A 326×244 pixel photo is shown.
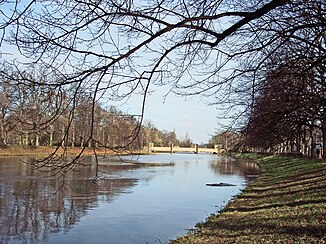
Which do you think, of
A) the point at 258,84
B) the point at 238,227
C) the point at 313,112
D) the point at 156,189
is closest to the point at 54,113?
the point at 258,84

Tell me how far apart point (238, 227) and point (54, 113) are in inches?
314

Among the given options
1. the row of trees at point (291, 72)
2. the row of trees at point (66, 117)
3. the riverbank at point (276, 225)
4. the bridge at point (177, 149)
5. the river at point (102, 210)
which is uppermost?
the row of trees at point (291, 72)

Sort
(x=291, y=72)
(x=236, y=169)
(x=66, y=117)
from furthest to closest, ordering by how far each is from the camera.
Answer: (x=236, y=169) < (x=291, y=72) < (x=66, y=117)

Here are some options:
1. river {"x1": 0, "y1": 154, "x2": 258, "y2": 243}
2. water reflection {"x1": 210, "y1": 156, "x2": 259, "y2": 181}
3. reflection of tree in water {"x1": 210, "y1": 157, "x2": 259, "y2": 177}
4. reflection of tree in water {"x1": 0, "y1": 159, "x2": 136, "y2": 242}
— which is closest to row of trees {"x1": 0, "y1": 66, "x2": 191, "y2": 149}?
river {"x1": 0, "y1": 154, "x2": 258, "y2": 243}

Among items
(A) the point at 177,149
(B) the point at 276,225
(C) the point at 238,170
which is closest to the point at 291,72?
(B) the point at 276,225

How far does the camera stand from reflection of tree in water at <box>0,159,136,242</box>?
13.6m

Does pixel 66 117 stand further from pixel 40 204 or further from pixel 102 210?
pixel 40 204

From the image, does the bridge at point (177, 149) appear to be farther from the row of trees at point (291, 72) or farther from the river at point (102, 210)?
the row of trees at point (291, 72)

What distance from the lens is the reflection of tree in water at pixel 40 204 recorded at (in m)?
13.6

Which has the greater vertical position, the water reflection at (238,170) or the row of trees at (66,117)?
the row of trees at (66,117)

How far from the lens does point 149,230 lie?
14008 millimetres

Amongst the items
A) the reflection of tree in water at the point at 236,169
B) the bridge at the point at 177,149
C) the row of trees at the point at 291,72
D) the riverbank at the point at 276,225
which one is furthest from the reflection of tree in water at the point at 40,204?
the bridge at the point at 177,149

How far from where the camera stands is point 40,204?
59.5ft

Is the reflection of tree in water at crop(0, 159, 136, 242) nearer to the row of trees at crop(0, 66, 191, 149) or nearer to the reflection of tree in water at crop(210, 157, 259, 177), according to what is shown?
the row of trees at crop(0, 66, 191, 149)
